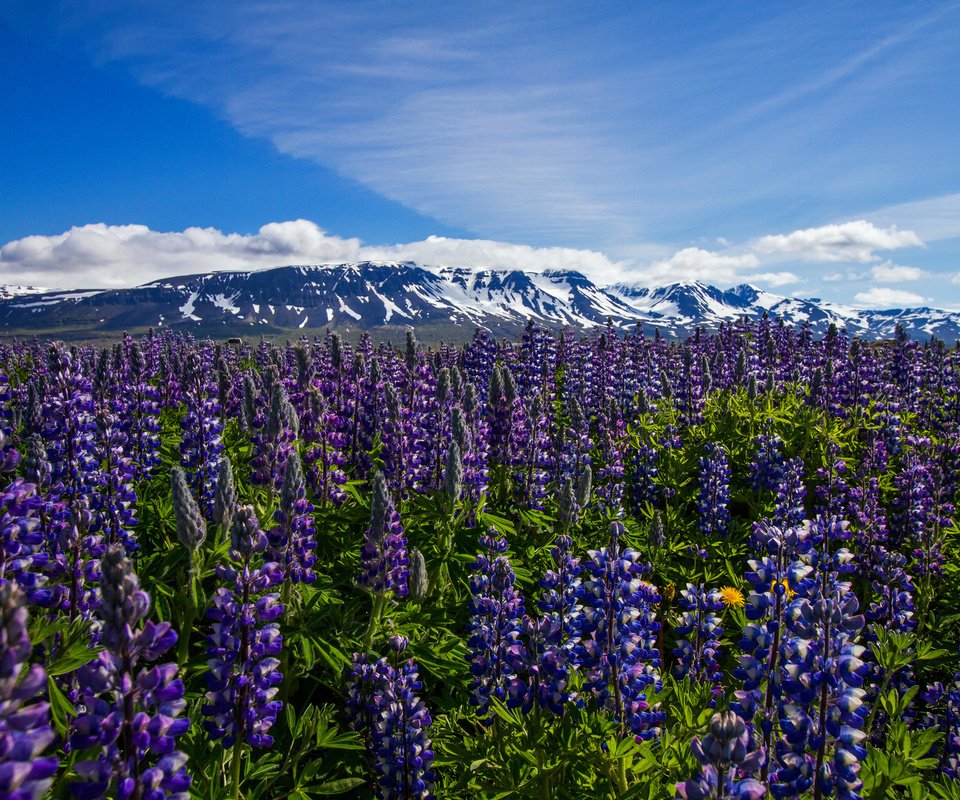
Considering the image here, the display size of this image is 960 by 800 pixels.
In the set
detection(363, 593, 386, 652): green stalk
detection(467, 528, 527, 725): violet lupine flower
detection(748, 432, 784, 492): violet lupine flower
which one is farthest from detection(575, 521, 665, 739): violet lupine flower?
detection(748, 432, 784, 492): violet lupine flower

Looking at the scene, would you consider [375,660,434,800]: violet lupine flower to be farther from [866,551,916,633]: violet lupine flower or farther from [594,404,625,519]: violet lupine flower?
[866,551,916,633]: violet lupine flower

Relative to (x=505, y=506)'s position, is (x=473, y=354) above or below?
above

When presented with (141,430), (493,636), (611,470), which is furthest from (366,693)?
(611,470)

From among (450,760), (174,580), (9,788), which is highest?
(9,788)

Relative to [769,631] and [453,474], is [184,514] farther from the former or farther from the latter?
[769,631]

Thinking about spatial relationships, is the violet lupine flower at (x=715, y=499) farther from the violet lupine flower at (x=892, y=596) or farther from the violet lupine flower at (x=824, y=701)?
the violet lupine flower at (x=824, y=701)

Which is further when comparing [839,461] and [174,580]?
[839,461]

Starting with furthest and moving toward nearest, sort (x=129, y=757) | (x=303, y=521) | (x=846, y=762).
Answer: (x=303, y=521) → (x=846, y=762) → (x=129, y=757)

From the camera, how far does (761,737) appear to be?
3.06 meters

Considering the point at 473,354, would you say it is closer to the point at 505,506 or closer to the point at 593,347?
the point at 593,347

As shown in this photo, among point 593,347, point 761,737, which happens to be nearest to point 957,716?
point 761,737

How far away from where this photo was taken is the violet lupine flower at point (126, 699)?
81.0 inches

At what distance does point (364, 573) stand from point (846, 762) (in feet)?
11.2

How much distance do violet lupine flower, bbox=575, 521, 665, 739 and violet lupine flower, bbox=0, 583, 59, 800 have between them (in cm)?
272
